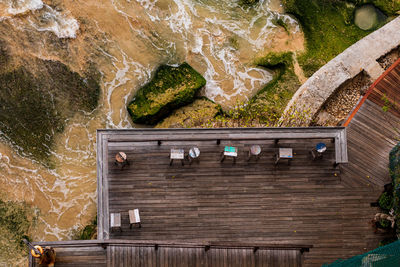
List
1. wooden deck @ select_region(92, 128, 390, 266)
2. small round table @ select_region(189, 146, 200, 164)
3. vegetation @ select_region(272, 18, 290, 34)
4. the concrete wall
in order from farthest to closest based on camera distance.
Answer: vegetation @ select_region(272, 18, 290, 34), the concrete wall, wooden deck @ select_region(92, 128, 390, 266), small round table @ select_region(189, 146, 200, 164)

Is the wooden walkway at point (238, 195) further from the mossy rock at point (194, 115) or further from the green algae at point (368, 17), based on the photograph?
the green algae at point (368, 17)

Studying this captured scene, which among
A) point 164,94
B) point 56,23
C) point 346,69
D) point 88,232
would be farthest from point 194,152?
point 56,23

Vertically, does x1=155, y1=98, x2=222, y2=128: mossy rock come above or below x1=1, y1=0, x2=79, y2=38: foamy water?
below

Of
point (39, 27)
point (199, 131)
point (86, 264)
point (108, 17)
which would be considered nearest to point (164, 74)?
point (108, 17)

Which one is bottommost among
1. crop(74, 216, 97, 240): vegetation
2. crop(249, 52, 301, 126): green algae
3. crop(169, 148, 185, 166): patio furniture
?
crop(74, 216, 97, 240): vegetation

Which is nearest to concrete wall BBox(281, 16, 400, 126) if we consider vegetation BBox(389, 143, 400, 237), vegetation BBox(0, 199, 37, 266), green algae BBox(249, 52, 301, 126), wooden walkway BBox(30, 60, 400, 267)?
green algae BBox(249, 52, 301, 126)

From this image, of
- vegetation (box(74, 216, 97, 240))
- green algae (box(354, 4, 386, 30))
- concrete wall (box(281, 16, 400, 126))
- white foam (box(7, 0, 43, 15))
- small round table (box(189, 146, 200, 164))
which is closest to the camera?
small round table (box(189, 146, 200, 164))

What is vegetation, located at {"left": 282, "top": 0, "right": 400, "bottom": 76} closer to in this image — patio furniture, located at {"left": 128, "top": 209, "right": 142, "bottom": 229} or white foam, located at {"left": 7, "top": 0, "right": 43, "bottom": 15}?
patio furniture, located at {"left": 128, "top": 209, "right": 142, "bottom": 229}
